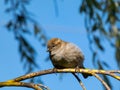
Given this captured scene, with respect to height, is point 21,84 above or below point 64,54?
below

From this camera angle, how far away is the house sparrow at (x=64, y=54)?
78.0 inches

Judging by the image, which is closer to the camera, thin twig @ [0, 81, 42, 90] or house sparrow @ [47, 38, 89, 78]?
thin twig @ [0, 81, 42, 90]

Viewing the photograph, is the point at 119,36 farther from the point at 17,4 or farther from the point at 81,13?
the point at 17,4

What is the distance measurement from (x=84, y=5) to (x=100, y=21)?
0.43 feet

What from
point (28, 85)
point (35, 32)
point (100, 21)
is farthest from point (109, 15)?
point (28, 85)

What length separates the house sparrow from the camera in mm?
1981

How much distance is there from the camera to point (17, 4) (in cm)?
285

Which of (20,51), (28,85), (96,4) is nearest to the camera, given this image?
(28,85)

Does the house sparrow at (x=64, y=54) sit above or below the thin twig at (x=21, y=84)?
above

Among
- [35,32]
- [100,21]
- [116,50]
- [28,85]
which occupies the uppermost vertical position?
[35,32]

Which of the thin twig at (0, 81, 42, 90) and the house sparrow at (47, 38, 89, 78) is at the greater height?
the house sparrow at (47, 38, 89, 78)

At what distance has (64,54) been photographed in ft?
6.58

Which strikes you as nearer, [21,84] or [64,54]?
[21,84]

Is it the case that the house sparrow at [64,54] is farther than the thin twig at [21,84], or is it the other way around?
the house sparrow at [64,54]
